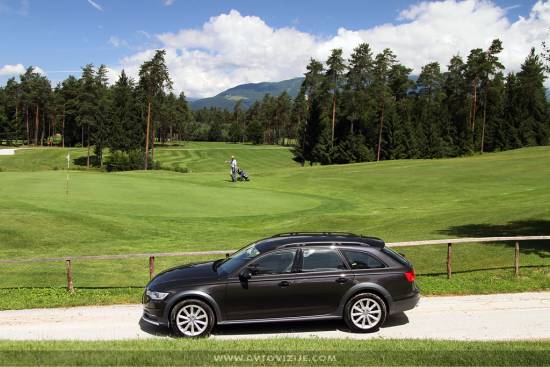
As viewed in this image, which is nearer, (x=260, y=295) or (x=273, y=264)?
(x=260, y=295)

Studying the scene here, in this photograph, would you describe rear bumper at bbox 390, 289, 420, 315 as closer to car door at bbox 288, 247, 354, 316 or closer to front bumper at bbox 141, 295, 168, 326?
car door at bbox 288, 247, 354, 316

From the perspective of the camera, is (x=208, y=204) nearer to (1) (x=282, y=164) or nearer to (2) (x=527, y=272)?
(2) (x=527, y=272)

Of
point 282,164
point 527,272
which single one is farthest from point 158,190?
point 282,164

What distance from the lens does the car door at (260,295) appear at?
8.91 m

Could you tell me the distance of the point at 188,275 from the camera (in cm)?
923

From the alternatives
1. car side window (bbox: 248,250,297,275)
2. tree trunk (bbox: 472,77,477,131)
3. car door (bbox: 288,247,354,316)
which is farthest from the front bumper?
tree trunk (bbox: 472,77,477,131)

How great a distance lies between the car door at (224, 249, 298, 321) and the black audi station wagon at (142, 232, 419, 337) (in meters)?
0.02

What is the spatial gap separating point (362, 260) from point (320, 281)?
92 cm

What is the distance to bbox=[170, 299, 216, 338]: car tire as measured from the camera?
882 cm

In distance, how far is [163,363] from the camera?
21.6ft

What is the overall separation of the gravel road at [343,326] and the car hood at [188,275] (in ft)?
3.26

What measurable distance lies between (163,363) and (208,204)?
778 inches

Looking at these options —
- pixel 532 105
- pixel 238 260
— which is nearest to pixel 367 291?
pixel 238 260

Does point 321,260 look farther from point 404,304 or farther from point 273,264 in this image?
point 404,304
